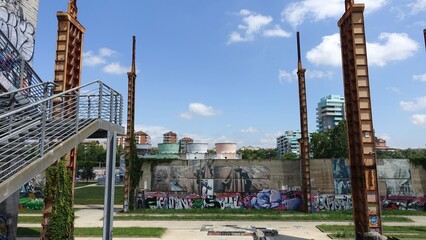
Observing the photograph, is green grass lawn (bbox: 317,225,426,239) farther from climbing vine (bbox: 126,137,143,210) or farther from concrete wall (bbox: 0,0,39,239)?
climbing vine (bbox: 126,137,143,210)

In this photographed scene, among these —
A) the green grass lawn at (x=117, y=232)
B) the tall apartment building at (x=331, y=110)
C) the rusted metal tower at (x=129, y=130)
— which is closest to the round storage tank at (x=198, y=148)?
the rusted metal tower at (x=129, y=130)

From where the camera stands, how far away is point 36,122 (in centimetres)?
625

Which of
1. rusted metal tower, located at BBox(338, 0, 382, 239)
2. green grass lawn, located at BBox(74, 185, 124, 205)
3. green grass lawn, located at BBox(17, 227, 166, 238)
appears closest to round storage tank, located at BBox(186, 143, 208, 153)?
green grass lawn, located at BBox(74, 185, 124, 205)

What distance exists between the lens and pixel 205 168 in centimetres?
2919

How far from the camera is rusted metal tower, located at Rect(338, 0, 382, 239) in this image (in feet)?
44.5

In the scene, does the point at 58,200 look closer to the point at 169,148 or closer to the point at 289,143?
the point at 169,148

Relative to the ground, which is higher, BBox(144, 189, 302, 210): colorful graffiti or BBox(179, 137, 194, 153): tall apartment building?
BBox(179, 137, 194, 153): tall apartment building

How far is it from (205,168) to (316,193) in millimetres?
9991

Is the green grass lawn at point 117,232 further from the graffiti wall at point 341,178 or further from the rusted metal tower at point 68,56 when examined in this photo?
the graffiti wall at point 341,178

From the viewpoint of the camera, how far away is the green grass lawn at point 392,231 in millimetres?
16219

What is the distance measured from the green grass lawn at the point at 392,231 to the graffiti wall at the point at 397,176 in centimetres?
897

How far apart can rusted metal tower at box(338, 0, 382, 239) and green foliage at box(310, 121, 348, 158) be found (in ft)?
152

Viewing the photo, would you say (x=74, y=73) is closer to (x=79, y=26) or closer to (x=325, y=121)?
(x=79, y=26)

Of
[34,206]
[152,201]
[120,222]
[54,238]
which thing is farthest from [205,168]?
[54,238]
